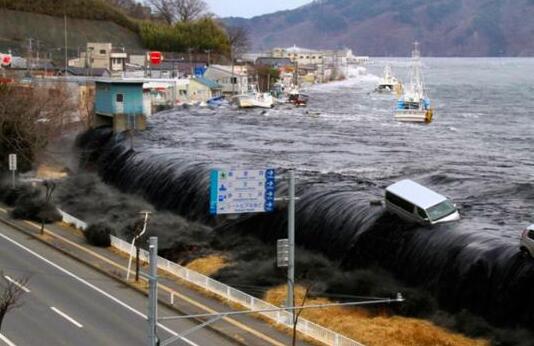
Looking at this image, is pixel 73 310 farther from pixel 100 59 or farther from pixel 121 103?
pixel 100 59

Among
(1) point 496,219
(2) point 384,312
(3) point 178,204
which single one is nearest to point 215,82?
(3) point 178,204

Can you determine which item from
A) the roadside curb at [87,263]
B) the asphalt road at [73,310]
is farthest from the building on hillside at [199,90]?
the asphalt road at [73,310]

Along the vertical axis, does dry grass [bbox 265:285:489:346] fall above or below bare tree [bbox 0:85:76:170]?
below

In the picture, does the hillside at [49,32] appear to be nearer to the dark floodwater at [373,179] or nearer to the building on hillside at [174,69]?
the building on hillside at [174,69]

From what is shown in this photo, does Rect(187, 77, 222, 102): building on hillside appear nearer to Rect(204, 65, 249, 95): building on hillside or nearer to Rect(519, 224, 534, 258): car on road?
Rect(204, 65, 249, 95): building on hillside

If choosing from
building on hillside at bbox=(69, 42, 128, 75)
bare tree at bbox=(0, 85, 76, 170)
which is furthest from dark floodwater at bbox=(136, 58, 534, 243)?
building on hillside at bbox=(69, 42, 128, 75)

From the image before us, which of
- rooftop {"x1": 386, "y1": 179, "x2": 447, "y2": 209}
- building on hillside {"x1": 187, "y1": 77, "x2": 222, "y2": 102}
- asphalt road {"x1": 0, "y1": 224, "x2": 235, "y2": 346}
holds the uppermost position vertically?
rooftop {"x1": 386, "y1": 179, "x2": 447, "y2": 209}
